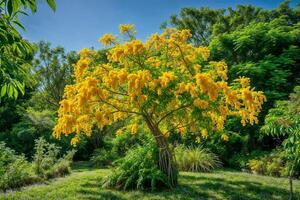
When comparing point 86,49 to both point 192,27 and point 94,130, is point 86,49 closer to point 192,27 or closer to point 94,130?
point 94,130

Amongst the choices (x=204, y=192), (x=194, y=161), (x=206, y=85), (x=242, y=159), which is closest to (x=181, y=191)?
(x=204, y=192)

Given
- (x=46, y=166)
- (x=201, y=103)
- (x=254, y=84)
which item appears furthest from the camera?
(x=254, y=84)

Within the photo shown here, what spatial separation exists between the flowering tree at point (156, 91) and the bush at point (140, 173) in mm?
330

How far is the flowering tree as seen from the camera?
7.12 metres

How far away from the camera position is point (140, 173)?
8.62 metres

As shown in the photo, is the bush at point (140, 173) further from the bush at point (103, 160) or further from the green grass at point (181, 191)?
the bush at point (103, 160)

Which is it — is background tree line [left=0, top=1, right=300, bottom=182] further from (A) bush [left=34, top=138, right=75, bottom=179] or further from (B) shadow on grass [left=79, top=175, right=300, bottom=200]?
(B) shadow on grass [left=79, top=175, right=300, bottom=200]

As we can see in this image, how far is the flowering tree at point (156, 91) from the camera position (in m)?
7.12

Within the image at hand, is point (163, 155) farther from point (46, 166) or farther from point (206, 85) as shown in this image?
point (46, 166)

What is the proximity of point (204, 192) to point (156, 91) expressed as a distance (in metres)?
2.91

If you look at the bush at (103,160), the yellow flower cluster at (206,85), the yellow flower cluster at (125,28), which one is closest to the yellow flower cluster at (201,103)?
the yellow flower cluster at (206,85)

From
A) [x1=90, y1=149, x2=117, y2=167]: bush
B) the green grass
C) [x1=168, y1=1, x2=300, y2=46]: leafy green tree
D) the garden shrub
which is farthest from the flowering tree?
[x1=168, y1=1, x2=300, y2=46]: leafy green tree

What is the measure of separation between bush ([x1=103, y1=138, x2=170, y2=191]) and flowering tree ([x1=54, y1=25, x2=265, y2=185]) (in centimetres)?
33

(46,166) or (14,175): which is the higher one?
(46,166)
